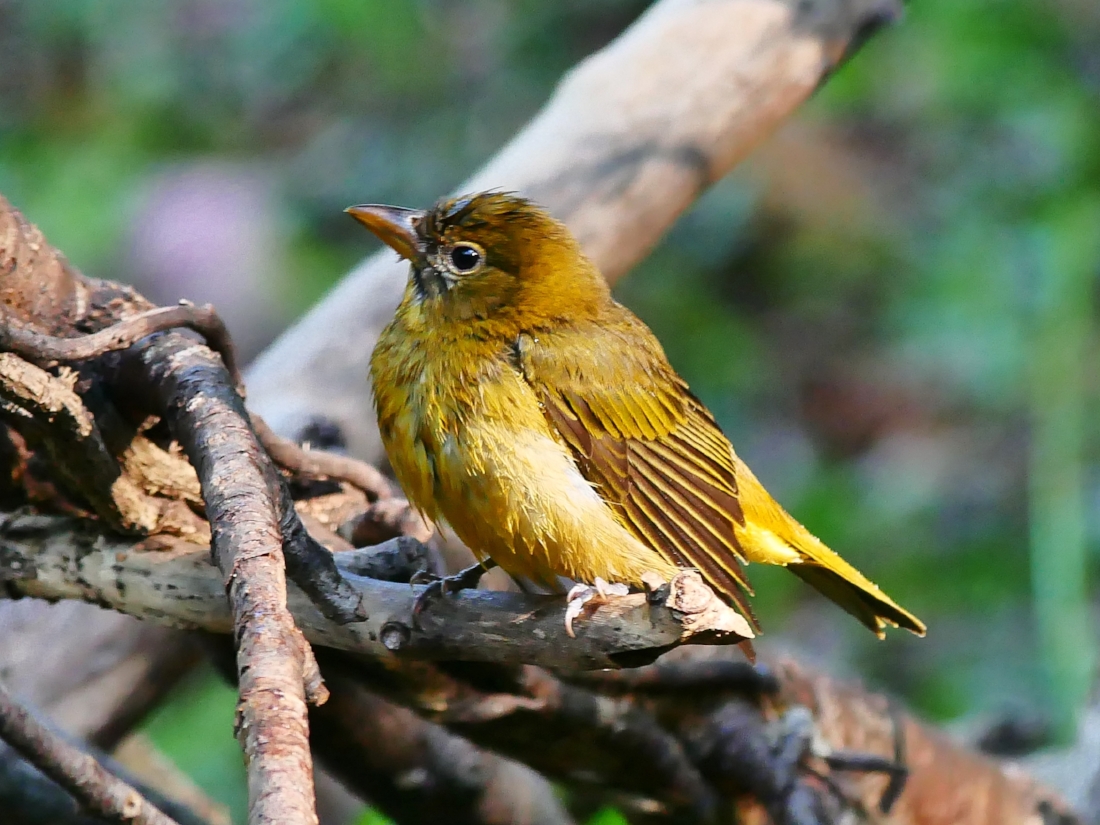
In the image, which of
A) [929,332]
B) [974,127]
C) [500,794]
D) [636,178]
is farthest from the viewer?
[974,127]

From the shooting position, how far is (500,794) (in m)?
2.91

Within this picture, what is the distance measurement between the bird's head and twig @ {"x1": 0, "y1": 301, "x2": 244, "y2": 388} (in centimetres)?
54

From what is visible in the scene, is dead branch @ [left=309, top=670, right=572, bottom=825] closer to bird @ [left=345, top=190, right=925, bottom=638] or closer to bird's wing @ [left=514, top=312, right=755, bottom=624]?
bird @ [left=345, top=190, right=925, bottom=638]

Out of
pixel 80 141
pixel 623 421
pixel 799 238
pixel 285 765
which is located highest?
pixel 799 238

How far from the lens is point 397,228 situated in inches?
106

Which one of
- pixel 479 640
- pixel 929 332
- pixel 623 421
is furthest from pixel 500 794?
pixel 929 332

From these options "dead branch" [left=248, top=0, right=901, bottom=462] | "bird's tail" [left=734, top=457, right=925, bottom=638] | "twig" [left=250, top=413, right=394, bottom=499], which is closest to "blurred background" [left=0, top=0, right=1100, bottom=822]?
"dead branch" [left=248, top=0, right=901, bottom=462]

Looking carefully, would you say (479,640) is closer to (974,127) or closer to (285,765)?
(285,765)

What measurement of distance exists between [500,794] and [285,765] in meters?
1.67

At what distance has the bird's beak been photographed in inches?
106

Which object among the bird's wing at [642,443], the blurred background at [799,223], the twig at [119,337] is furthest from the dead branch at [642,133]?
the blurred background at [799,223]

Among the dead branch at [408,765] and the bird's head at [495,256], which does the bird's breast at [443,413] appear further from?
the dead branch at [408,765]

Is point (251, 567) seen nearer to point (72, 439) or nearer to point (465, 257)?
point (72, 439)

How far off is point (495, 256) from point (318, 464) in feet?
1.82
